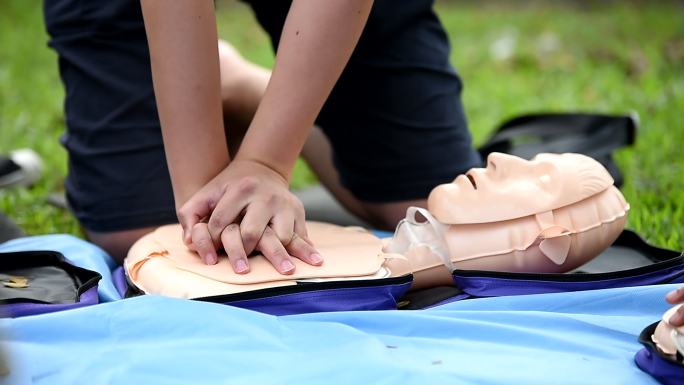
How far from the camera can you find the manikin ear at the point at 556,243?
1.39 meters

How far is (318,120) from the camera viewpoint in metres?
2.08

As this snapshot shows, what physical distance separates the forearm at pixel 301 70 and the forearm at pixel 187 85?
0.06m

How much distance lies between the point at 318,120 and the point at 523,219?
2.51 ft

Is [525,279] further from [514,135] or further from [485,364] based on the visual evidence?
[514,135]

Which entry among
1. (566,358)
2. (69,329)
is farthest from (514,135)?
(69,329)

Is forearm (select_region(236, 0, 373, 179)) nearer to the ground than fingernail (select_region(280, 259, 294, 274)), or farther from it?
farther from it

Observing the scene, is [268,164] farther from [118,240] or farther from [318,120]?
[318,120]

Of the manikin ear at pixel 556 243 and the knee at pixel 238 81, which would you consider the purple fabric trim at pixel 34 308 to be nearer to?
the manikin ear at pixel 556 243

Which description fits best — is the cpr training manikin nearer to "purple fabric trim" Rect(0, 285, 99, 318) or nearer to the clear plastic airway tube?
the clear plastic airway tube

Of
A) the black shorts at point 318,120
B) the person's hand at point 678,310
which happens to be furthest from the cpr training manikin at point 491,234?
the black shorts at point 318,120

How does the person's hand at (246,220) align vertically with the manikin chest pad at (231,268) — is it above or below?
above

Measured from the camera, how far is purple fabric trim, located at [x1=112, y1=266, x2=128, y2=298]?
4.87 ft

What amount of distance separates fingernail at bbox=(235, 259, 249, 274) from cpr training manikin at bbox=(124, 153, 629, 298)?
2cm

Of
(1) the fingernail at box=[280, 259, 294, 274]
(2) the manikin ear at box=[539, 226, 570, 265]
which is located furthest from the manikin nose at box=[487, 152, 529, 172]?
(1) the fingernail at box=[280, 259, 294, 274]
